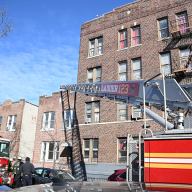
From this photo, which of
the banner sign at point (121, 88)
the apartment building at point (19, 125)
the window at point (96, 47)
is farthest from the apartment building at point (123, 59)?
the apartment building at point (19, 125)

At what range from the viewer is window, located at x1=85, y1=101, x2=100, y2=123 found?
2498 centimetres

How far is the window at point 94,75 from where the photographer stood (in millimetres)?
26119

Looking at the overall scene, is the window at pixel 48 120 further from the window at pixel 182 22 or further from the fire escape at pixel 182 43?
the window at pixel 182 22

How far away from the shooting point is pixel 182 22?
74.1ft

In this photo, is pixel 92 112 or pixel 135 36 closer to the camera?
pixel 135 36

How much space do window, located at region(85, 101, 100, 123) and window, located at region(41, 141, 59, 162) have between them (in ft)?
14.5

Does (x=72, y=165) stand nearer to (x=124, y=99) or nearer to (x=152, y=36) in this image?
(x=152, y=36)

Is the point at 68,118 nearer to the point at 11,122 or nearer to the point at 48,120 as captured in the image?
the point at 48,120

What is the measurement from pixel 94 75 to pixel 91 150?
6.81 m

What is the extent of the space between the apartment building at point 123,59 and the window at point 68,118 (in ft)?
4.06

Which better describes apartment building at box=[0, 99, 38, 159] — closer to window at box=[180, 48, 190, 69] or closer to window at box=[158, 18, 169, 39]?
window at box=[158, 18, 169, 39]

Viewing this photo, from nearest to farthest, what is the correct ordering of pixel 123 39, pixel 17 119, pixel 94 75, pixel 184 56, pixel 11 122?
pixel 184 56
pixel 123 39
pixel 94 75
pixel 17 119
pixel 11 122

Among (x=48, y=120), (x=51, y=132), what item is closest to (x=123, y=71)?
(x=51, y=132)

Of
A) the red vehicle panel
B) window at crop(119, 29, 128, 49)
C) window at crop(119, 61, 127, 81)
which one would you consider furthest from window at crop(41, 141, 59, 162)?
the red vehicle panel
